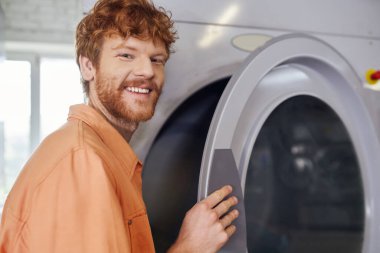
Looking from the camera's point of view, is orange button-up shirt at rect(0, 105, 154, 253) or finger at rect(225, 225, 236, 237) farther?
finger at rect(225, 225, 236, 237)

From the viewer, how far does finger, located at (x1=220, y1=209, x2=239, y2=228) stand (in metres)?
0.68

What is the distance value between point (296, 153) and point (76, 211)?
478 millimetres

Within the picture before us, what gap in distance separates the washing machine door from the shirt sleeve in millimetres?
186

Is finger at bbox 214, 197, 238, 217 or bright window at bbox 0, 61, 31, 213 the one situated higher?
bright window at bbox 0, 61, 31, 213

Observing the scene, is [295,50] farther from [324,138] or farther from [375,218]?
[375,218]

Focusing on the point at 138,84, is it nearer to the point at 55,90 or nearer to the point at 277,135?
the point at 277,135

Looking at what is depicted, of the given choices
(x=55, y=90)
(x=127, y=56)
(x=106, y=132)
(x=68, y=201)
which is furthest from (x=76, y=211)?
(x=55, y=90)

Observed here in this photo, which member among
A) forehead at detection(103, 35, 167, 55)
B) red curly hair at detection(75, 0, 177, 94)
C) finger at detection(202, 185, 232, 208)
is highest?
red curly hair at detection(75, 0, 177, 94)

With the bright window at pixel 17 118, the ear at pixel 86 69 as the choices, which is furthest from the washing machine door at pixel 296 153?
the bright window at pixel 17 118

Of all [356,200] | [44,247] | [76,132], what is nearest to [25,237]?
[44,247]

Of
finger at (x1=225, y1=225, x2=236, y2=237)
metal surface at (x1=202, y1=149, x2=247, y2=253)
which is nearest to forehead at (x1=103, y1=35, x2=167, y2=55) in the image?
metal surface at (x1=202, y1=149, x2=247, y2=253)

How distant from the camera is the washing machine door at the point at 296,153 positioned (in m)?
0.68

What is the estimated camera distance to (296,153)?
2.73 ft

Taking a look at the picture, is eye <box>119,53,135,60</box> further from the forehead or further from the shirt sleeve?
the shirt sleeve
